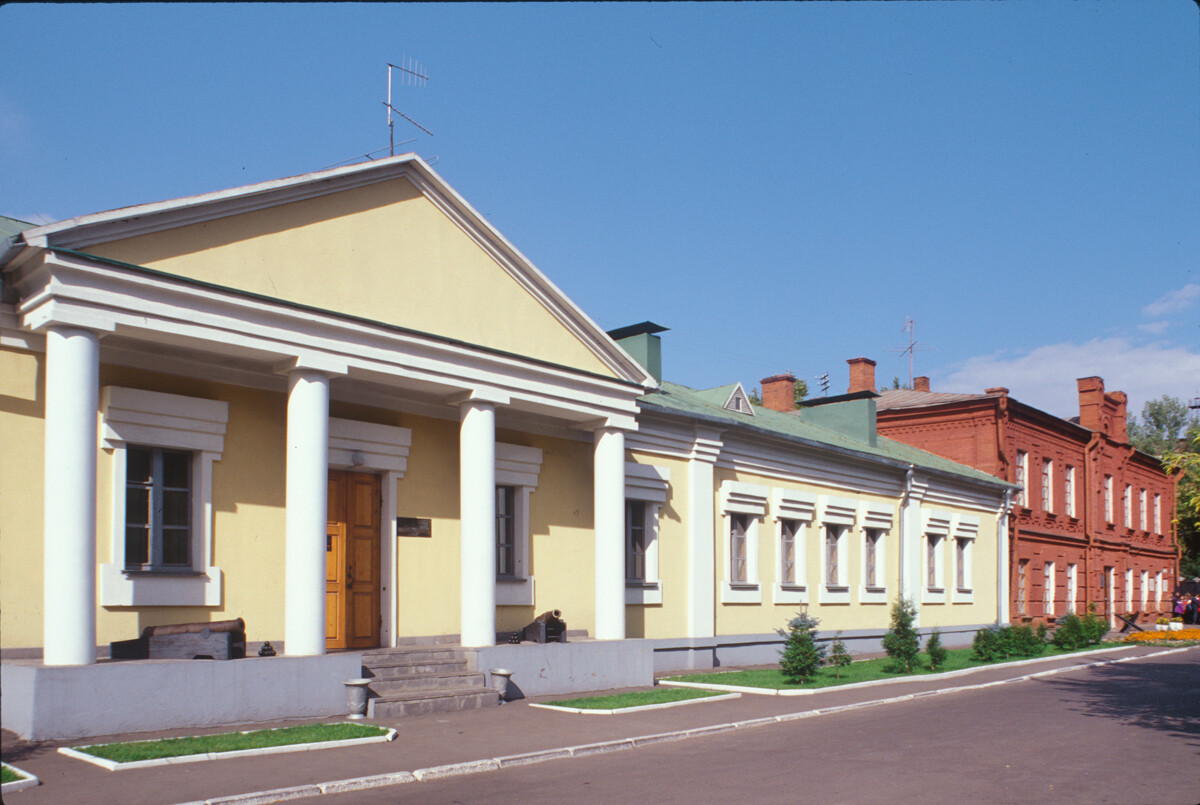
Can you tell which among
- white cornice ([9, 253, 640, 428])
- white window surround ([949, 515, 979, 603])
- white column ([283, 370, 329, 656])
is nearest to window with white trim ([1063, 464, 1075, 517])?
white window surround ([949, 515, 979, 603])

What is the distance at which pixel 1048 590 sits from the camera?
34156 millimetres

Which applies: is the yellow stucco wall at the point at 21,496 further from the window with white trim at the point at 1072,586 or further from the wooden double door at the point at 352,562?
the window with white trim at the point at 1072,586

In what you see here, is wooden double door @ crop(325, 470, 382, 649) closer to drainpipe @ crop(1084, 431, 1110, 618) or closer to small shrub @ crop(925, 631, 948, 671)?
small shrub @ crop(925, 631, 948, 671)

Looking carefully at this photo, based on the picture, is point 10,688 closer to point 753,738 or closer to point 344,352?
point 344,352

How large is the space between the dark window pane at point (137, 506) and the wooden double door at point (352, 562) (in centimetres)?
268

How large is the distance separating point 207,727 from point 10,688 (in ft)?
6.04

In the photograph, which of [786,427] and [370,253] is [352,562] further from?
[786,427]

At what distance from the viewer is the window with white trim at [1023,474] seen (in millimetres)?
32844

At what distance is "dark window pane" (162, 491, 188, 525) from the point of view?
12.4 meters

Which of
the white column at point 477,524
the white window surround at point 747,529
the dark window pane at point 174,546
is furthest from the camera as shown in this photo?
the white window surround at point 747,529

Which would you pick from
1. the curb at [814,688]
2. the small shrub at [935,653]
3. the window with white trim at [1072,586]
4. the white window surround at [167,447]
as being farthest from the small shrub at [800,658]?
the window with white trim at [1072,586]

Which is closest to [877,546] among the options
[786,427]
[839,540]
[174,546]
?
[839,540]

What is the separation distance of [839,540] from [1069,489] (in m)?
16.6

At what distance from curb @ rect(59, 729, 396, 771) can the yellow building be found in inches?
46.6
